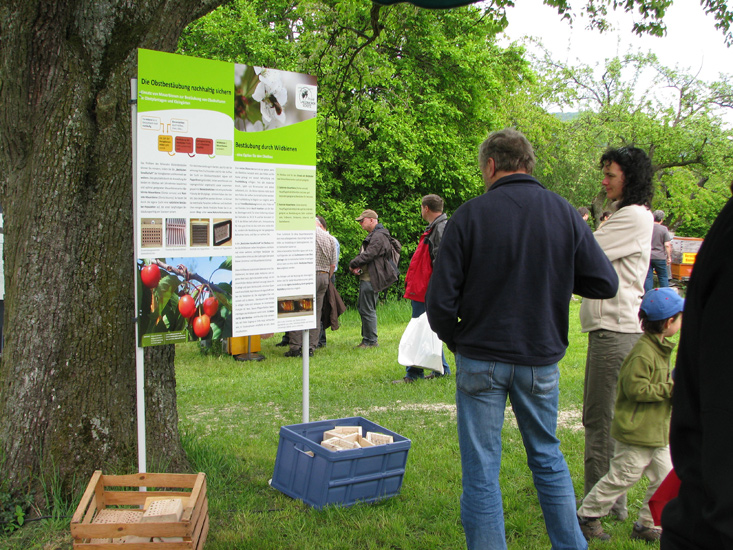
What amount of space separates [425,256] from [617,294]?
3.98m

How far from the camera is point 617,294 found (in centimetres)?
357

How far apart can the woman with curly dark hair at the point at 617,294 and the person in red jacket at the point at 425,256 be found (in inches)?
144

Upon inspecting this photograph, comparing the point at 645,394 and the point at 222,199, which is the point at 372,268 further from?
the point at 645,394

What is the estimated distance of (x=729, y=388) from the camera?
1.02 metres

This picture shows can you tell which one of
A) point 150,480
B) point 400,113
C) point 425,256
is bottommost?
point 150,480

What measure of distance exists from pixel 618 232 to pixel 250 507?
265 cm

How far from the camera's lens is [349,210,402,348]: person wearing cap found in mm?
10031

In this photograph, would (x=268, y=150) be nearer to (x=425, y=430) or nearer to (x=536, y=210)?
(x=536, y=210)

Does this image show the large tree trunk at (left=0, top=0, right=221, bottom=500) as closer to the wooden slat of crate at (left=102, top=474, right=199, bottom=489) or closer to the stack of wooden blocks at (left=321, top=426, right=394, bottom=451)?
the wooden slat of crate at (left=102, top=474, right=199, bottom=489)

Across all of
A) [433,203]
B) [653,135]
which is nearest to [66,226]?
[433,203]

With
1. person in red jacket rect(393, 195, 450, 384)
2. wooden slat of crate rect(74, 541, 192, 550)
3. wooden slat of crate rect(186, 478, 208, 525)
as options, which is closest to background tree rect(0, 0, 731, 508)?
wooden slat of crate rect(186, 478, 208, 525)

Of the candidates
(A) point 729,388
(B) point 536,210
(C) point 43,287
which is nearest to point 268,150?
(C) point 43,287

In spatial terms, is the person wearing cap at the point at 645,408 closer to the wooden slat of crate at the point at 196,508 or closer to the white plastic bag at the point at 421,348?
the wooden slat of crate at the point at 196,508

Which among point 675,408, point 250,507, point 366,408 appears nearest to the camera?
point 675,408
